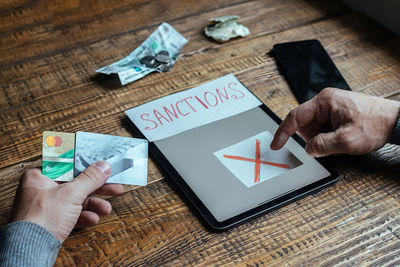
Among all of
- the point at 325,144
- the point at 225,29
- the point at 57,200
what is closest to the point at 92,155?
the point at 57,200

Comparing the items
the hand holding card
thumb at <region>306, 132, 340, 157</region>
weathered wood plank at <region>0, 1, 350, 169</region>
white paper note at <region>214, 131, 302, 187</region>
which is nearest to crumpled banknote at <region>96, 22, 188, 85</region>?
weathered wood plank at <region>0, 1, 350, 169</region>

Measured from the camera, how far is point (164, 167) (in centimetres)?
88

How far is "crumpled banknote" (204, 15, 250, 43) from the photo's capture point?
1.22 m

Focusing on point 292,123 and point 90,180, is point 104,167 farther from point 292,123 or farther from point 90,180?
point 292,123

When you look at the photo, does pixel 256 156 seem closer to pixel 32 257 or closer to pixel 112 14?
pixel 32 257

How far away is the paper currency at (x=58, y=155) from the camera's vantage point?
84cm

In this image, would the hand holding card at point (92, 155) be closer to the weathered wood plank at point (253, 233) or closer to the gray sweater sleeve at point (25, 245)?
the weathered wood plank at point (253, 233)

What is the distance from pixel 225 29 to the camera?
48.8 inches

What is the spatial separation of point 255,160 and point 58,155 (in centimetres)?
37

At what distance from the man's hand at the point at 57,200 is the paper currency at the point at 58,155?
6 cm

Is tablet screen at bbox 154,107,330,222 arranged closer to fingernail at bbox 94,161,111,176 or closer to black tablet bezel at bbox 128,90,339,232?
black tablet bezel at bbox 128,90,339,232

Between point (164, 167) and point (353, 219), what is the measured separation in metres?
0.35

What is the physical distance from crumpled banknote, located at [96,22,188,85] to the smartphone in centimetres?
26

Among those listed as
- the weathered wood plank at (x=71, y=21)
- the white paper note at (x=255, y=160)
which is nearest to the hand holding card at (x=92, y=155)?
the white paper note at (x=255, y=160)
